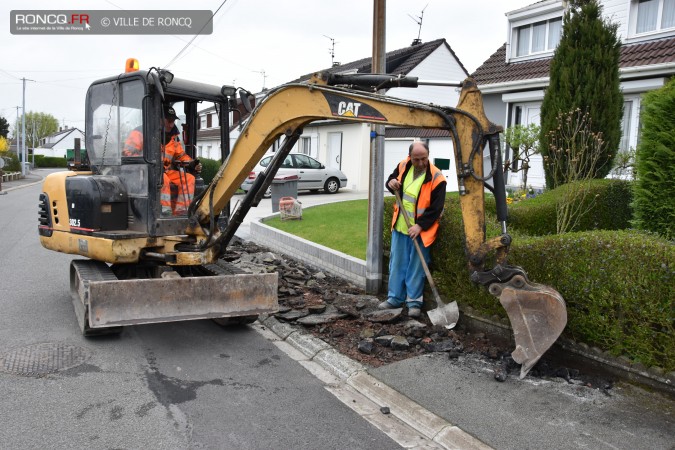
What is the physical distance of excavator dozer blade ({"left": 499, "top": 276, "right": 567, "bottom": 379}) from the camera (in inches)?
183

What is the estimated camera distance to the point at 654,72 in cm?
1204

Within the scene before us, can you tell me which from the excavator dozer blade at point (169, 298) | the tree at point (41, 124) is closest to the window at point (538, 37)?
the excavator dozer blade at point (169, 298)

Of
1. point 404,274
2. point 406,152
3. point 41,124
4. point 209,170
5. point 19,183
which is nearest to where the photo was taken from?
point 404,274

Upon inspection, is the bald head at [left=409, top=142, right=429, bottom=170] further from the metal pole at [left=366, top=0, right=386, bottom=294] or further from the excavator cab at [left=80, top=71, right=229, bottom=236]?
the excavator cab at [left=80, top=71, right=229, bottom=236]

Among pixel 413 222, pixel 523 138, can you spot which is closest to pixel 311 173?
pixel 523 138

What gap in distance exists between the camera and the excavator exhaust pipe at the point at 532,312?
4.65 metres

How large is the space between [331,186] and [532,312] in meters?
18.3

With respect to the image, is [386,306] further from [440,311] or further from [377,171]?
[377,171]

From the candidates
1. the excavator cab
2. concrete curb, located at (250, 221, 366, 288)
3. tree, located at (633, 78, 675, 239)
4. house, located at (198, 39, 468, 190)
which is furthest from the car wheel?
tree, located at (633, 78, 675, 239)

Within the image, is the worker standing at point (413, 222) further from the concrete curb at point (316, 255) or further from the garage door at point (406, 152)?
the garage door at point (406, 152)

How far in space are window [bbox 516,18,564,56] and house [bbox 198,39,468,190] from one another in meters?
4.79

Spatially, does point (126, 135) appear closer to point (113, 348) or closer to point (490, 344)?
point (113, 348)

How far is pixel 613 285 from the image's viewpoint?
4.55 metres

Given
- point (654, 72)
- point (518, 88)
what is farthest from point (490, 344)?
point (518, 88)
